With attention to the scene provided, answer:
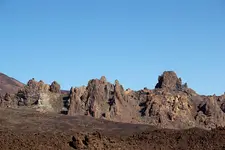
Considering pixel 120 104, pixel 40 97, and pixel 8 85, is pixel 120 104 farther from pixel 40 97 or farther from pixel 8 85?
pixel 8 85

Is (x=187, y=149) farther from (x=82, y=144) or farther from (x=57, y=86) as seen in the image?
(x=57, y=86)

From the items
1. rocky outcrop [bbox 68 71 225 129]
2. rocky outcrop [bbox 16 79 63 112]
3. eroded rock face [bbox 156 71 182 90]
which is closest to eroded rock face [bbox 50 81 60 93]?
rocky outcrop [bbox 16 79 63 112]

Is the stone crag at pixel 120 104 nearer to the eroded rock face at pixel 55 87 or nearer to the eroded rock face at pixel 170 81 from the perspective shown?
the eroded rock face at pixel 55 87

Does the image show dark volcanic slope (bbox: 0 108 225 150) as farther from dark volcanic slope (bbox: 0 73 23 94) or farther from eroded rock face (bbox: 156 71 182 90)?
dark volcanic slope (bbox: 0 73 23 94)

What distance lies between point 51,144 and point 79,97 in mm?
28702

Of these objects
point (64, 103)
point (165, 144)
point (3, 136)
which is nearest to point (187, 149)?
point (165, 144)

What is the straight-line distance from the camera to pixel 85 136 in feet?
113

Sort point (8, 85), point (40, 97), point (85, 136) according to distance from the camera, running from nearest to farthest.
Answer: point (85, 136), point (40, 97), point (8, 85)

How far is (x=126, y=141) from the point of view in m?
37.9

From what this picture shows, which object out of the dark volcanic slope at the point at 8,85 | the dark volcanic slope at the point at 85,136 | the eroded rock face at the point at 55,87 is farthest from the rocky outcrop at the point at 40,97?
the dark volcanic slope at the point at 8,85

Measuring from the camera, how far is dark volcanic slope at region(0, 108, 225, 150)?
33156 millimetres

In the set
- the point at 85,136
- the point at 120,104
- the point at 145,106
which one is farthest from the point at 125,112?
the point at 85,136

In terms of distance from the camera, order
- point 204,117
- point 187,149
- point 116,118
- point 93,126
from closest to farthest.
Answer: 1. point 187,149
2. point 93,126
3. point 116,118
4. point 204,117

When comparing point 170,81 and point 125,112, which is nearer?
point 125,112
